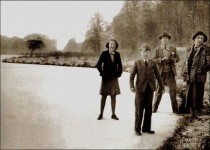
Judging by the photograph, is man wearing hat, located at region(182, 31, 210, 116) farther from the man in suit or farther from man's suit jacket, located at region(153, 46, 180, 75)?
the man in suit

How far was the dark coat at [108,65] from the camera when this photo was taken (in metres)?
4.49

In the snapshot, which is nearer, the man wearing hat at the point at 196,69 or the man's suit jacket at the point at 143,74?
the man's suit jacket at the point at 143,74

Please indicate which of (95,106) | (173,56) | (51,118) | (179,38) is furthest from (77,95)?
(179,38)

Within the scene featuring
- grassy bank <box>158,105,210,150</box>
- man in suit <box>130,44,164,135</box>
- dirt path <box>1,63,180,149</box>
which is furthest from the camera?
man in suit <box>130,44,164,135</box>

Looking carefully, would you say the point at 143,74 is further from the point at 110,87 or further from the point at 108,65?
the point at 110,87

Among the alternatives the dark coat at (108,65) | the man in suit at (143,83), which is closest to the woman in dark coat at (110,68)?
the dark coat at (108,65)

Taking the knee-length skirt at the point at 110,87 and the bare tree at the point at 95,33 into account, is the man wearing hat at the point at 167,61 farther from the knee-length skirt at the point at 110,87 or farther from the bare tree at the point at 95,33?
the bare tree at the point at 95,33

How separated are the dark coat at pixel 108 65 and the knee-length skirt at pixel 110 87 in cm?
11

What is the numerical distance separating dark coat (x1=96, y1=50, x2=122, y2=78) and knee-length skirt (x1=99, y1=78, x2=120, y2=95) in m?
0.11

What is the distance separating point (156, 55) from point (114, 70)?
131 centimetres

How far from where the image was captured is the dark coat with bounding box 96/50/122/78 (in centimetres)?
449

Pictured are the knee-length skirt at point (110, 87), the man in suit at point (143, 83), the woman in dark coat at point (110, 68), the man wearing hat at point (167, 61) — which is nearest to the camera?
the man in suit at point (143, 83)

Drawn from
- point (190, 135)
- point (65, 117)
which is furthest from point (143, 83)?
point (65, 117)

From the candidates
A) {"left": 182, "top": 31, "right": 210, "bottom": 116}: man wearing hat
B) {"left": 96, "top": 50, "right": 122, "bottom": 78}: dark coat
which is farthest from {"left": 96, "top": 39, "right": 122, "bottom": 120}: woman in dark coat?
{"left": 182, "top": 31, "right": 210, "bottom": 116}: man wearing hat
